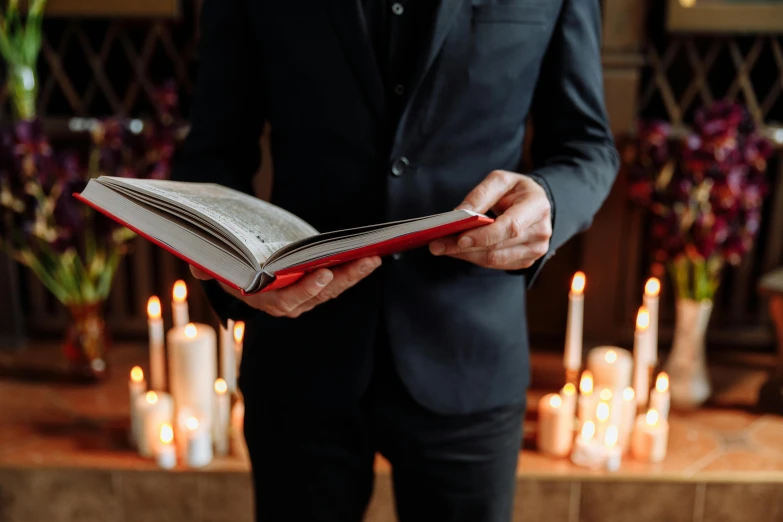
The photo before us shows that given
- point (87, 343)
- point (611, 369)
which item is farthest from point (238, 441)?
point (611, 369)

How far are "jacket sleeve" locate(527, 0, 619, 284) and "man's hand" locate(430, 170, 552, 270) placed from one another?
0.04 meters

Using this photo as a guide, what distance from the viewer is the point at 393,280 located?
2.66 ft

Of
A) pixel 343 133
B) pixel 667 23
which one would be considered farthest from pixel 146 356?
pixel 667 23

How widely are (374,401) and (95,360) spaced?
132 centimetres

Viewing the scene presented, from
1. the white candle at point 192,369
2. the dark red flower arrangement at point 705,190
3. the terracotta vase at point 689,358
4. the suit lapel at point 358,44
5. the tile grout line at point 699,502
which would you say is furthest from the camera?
the terracotta vase at point 689,358

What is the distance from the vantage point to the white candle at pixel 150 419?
154 centimetres

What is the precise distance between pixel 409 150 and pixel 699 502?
111cm

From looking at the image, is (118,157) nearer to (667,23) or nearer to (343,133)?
(343,133)

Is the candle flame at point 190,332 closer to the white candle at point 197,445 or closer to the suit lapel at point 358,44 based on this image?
the white candle at point 197,445

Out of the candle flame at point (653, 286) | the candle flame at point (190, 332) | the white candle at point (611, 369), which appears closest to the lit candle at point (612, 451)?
the white candle at point (611, 369)

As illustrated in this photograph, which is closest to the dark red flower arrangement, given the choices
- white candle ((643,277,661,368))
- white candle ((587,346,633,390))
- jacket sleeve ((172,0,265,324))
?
white candle ((643,277,661,368))

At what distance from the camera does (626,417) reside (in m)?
1.58

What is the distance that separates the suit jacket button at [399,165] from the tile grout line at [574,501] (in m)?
0.96

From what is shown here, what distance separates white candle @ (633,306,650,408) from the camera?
157cm
